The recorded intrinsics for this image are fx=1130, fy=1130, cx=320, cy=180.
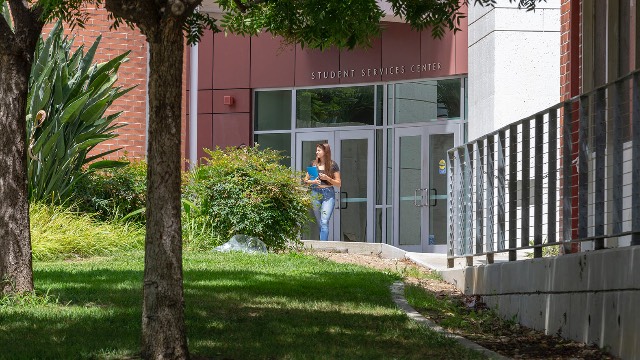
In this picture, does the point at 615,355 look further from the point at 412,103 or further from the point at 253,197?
the point at 412,103

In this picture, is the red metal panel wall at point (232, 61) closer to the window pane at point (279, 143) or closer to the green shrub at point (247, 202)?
the window pane at point (279, 143)

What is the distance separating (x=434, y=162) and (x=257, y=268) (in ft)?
34.7

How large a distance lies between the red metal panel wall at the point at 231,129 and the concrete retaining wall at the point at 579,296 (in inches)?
Answer: 573

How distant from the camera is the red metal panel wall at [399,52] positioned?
2289 cm

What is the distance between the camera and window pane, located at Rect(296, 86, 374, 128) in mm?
23969

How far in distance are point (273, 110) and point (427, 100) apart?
367 cm

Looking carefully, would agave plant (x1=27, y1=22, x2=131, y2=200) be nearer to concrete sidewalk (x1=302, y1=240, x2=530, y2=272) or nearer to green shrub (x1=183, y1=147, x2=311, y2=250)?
green shrub (x1=183, y1=147, x2=311, y2=250)

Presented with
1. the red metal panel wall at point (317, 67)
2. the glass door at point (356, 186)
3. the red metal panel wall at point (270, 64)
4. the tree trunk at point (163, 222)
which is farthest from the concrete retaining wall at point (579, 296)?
the red metal panel wall at point (270, 64)

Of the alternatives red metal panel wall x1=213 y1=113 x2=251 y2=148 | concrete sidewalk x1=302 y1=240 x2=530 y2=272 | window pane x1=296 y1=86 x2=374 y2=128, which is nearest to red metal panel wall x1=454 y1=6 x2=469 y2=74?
window pane x1=296 y1=86 x2=374 y2=128

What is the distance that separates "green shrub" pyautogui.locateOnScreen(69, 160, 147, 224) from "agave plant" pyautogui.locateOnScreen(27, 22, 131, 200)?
25 centimetres

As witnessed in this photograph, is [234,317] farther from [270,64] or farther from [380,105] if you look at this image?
[270,64]

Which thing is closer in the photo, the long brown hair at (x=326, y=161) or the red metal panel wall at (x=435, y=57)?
the long brown hair at (x=326, y=161)

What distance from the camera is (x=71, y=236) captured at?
14.9 metres

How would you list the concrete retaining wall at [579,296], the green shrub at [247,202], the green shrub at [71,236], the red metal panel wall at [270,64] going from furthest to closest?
1. the red metal panel wall at [270,64]
2. the green shrub at [247,202]
3. the green shrub at [71,236]
4. the concrete retaining wall at [579,296]
